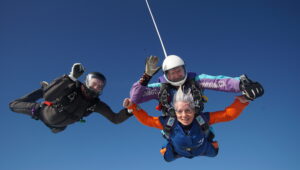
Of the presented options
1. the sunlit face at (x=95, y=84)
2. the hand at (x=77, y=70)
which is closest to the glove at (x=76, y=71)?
the hand at (x=77, y=70)

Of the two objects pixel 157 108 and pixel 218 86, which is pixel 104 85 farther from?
pixel 218 86

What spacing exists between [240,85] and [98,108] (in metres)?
3.22

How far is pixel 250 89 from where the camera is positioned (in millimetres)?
4105

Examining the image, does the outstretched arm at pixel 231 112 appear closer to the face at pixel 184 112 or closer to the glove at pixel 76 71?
the face at pixel 184 112

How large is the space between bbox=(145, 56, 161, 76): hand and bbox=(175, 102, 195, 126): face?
0.64 m

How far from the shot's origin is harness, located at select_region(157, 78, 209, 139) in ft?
14.6

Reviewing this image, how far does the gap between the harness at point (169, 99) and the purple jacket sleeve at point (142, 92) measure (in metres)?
0.18

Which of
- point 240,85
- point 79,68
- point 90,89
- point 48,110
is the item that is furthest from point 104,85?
point 240,85

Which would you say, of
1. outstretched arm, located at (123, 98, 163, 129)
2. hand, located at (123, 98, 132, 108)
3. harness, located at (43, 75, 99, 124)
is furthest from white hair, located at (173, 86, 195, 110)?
harness, located at (43, 75, 99, 124)

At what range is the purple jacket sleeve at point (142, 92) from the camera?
455cm

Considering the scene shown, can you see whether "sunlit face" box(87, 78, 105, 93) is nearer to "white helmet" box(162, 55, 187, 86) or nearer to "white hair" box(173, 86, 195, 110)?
"white helmet" box(162, 55, 187, 86)

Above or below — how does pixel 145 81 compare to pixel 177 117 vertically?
above

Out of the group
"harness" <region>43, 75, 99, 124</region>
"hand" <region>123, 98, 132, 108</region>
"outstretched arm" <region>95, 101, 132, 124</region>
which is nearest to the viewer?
"hand" <region>123, 98, 132, 108</region>

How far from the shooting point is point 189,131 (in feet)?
14.5
